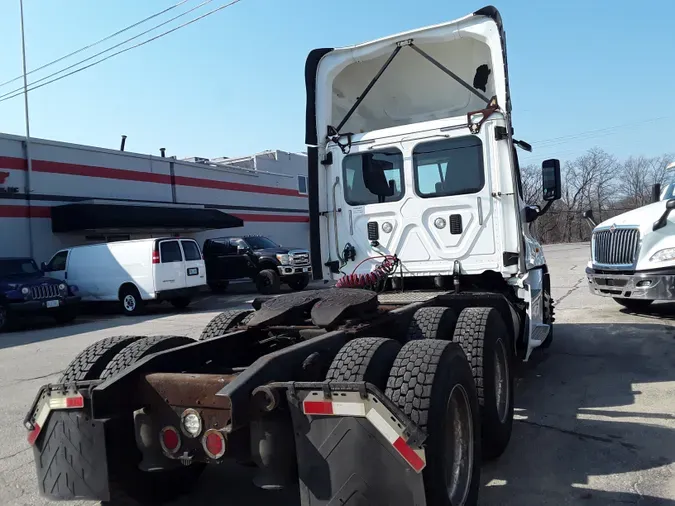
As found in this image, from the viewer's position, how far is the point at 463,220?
6195 mm

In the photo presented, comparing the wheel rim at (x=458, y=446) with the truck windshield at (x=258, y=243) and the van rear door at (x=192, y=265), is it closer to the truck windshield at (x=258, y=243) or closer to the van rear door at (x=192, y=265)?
the van rear door at (x=192, y=265)

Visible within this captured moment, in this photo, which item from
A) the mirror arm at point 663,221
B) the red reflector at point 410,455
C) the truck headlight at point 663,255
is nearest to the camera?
the red reflector at point 410,455

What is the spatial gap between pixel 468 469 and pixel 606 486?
3.71ft

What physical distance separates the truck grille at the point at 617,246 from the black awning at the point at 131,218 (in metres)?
14.3

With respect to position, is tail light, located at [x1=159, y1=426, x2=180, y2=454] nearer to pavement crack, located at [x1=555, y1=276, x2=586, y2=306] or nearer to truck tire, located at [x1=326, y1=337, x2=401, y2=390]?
truck tire, located at [x1=326, y1=337, x2=401, y2=390]

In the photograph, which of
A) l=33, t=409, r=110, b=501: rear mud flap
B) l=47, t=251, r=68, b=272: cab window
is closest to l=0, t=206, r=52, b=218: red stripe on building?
l=47, t=251, r=68, b=272: cab window

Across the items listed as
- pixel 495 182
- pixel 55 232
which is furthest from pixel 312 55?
pixel 55 232

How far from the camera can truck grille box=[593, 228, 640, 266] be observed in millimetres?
9680

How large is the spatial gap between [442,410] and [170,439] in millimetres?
1394

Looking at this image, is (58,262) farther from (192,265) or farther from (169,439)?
(169,439)

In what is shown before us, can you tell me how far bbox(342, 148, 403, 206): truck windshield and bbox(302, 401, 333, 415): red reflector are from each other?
162 inches

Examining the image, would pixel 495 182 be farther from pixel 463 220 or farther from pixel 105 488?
pixel 105 488

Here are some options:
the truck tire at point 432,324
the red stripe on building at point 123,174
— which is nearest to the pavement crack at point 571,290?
the truck tire at point 432,324

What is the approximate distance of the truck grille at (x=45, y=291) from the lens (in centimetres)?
1392
